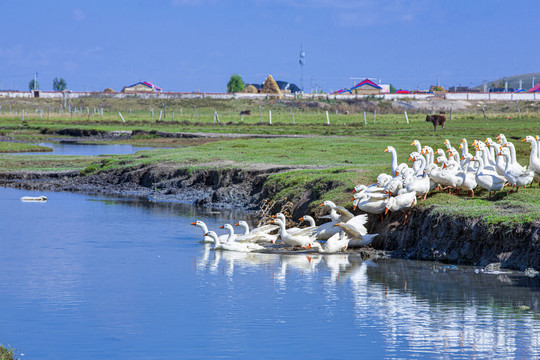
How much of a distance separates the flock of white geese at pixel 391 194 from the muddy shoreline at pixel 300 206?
58 cm

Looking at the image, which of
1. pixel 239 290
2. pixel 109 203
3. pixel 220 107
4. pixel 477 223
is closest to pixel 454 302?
pixel 477 223

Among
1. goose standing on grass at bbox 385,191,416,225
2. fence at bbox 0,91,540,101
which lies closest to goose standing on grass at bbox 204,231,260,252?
goose standing on grass at bbox 385,191,416,225

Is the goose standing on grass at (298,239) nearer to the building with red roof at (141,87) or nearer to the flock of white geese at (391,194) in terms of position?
the flock of white geese at (391,194)

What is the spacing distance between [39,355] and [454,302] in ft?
24.8

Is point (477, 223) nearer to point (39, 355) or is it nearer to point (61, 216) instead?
point (39, 355)

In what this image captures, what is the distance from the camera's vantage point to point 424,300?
14.8 metres

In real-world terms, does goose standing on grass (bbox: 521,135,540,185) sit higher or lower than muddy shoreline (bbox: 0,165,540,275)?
higher

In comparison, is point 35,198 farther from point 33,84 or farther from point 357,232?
point 33,84

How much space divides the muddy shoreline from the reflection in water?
46cm

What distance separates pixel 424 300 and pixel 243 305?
3492 millimetres

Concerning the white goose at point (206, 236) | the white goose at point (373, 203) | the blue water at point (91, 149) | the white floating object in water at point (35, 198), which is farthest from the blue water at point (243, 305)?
the blue water at point (91, 149)

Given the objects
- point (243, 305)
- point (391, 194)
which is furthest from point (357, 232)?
point (243, 305)

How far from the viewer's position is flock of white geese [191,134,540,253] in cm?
1842

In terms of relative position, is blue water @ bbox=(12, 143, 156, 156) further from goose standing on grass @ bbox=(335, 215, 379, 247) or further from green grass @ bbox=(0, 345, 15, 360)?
green grass @ bbox=(0, 345, 15, 360)
